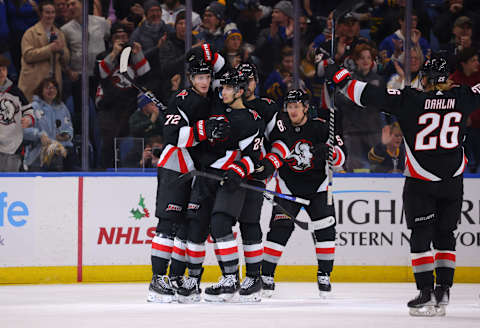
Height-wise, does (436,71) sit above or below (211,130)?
above

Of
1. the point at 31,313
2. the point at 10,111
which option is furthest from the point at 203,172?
the point at 10,111

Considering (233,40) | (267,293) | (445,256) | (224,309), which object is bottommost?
(267,293)

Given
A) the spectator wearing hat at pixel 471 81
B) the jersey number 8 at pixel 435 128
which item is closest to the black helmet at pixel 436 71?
the jersey number 8 at pixel 435 128

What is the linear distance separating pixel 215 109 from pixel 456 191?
5.15 feet

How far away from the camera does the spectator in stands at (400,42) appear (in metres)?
7.64

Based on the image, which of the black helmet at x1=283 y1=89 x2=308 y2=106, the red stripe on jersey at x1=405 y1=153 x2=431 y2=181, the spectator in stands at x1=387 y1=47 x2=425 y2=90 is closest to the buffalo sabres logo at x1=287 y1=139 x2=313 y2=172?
the black helmet at x1=283 y1=89 x2=308 y2=106

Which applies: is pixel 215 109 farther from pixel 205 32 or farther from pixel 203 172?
pixel 205 32

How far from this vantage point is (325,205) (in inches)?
238

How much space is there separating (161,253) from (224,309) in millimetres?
640

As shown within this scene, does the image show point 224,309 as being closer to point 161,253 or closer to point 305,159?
point 161,253

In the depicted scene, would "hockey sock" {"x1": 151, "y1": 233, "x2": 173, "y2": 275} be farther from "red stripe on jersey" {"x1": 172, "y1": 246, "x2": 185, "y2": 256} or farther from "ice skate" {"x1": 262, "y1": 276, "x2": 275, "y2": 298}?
"ice skate" {"x1": 262, "y1": 276, "x2": 275, "y2": 298}

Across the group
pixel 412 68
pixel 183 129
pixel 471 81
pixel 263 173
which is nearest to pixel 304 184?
pixel 263 173

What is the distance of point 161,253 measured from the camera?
5477 millimetres

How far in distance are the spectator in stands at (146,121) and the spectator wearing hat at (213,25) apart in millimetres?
750
